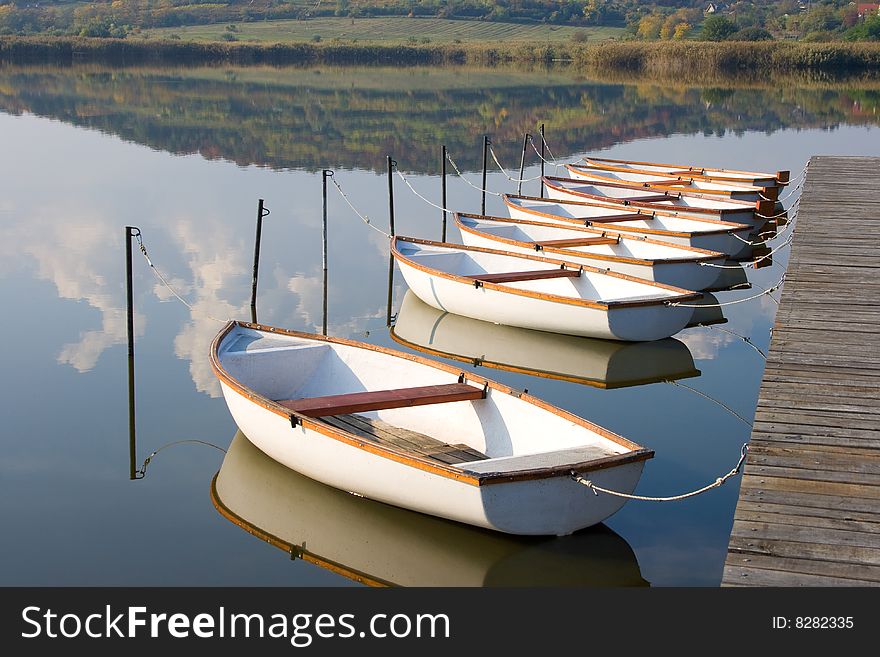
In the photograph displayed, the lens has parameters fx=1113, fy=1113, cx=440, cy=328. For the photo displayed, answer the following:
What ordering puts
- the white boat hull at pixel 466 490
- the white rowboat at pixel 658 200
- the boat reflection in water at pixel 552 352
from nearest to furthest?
the white boat hull at pixel 466 490, the boat reflection in water at pixel 552 352, the white rowboat at pixel 658 200

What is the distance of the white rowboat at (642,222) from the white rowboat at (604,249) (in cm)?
30

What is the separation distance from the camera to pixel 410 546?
9.12m

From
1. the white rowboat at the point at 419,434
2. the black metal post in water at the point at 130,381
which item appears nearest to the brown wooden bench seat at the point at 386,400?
the white rowboat at the point at 419,434

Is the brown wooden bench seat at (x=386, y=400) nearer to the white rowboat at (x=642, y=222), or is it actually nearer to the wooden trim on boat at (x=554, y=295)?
the wooden trim on boat at (x=554, y=295)

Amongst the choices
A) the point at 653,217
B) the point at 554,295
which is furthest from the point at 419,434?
the point at 653,217

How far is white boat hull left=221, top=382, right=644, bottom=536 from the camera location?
27.6ft

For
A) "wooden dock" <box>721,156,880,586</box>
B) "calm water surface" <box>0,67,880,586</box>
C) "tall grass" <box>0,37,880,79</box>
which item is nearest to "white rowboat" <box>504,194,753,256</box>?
"calm water surface" <box>0,67,880,586</box>

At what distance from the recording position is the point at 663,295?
579 inches

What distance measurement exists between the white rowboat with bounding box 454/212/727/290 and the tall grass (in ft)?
157

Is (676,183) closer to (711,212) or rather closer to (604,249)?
(711,212)

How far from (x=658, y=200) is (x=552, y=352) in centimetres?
923

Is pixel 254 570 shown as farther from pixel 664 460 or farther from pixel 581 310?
pixel 581 310

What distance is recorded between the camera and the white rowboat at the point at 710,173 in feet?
86.5

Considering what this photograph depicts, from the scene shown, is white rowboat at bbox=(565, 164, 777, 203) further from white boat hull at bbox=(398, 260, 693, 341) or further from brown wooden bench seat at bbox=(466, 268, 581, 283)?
white boat hull at bbox=(398, 260, 693, 341)
